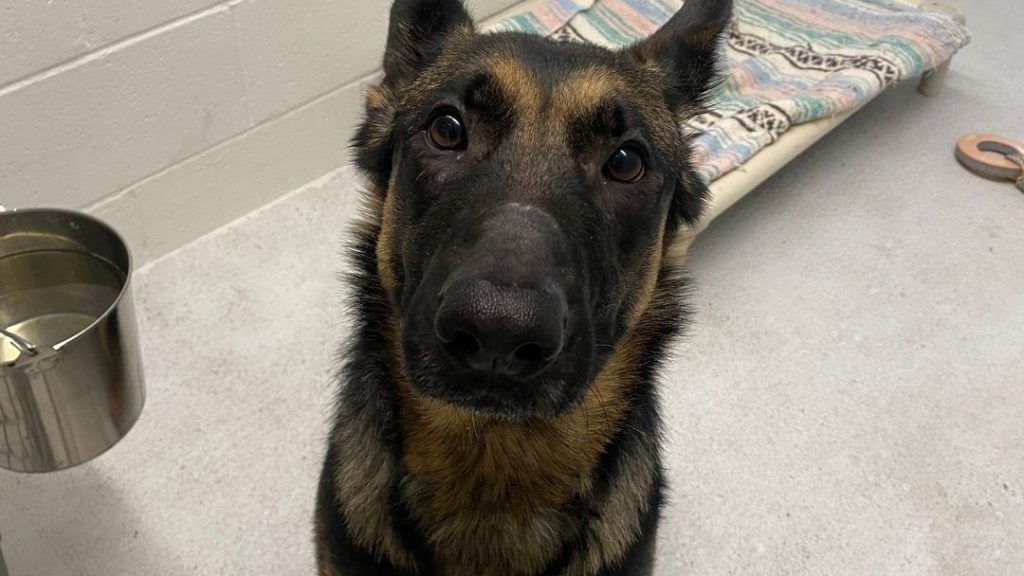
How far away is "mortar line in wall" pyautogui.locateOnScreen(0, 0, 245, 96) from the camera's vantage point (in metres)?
2.26

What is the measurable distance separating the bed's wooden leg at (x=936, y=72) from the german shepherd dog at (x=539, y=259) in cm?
236

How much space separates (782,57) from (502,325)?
2578 mm

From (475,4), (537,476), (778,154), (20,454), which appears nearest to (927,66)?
Result: (778,154)

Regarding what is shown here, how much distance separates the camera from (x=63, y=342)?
59.9 inches

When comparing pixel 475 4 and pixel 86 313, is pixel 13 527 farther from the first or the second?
pixel 475 4

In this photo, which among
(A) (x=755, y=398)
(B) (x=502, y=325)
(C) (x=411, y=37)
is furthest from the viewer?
(A) (x=755, y=398)

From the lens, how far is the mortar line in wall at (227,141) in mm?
2590

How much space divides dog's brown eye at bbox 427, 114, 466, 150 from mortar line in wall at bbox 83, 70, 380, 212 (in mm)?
1568

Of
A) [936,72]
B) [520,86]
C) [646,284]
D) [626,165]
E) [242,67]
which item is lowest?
[936,72]

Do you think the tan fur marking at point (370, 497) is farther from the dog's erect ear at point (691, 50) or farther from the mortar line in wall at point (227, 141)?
the mortar line in wall at point (227, 141)

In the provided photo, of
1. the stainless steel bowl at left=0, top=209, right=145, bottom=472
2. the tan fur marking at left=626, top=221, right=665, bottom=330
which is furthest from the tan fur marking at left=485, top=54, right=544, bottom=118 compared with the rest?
the stainless steel bowl at left=0, top=209, right=145, bottom=472

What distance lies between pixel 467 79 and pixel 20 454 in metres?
1.10

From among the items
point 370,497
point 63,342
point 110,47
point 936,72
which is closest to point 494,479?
point 370,497

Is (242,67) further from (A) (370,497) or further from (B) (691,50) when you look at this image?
(A) (370,497)
